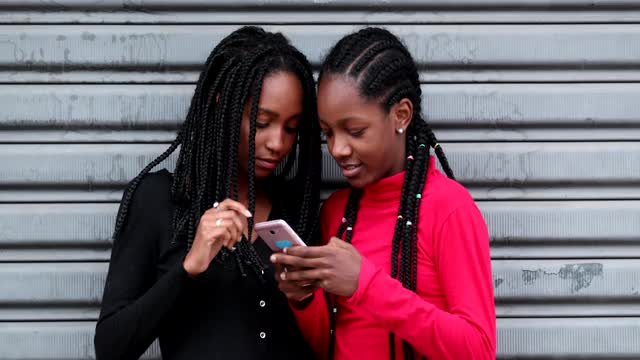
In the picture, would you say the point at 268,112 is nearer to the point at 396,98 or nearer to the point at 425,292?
the point at 396,98

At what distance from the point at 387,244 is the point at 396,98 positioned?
46 centimetres

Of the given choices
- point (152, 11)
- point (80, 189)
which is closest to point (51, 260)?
point (80, 189)

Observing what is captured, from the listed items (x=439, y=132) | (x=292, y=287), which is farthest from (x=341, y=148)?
(x=439, y=132)

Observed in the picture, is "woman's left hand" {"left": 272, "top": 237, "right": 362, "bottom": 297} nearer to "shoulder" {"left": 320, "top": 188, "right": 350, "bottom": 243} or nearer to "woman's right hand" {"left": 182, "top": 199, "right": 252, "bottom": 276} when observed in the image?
"woman's right hand" {"left": 182, "top": 199, "right": 252, "bottom": 276}

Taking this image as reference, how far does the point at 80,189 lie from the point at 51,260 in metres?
0.30

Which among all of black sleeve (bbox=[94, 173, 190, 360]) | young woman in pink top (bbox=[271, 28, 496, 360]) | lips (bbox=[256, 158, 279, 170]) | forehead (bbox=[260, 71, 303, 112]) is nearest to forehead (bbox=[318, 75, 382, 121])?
young woman in pink top (bbox=[271, 28, 496, 360])

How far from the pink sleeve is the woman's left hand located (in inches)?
1.1

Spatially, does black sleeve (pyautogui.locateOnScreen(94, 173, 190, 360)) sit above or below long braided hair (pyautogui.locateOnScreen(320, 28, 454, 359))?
below

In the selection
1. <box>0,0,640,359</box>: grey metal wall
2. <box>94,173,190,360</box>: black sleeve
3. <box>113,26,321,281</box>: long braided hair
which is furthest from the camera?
<box>0,0,640,359</box>: grey metal wall

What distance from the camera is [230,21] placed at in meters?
2.92

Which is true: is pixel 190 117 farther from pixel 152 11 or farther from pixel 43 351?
pixel 43 351

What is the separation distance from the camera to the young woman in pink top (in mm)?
2051

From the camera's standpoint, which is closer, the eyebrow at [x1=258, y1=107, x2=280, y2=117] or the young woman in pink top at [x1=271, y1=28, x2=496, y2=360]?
the young woman in pink top at [x1=271, y1=28, x2=496, y2=360]

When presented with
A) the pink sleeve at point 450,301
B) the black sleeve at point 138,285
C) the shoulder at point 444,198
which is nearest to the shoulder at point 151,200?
the black sleeve at point 138,285
